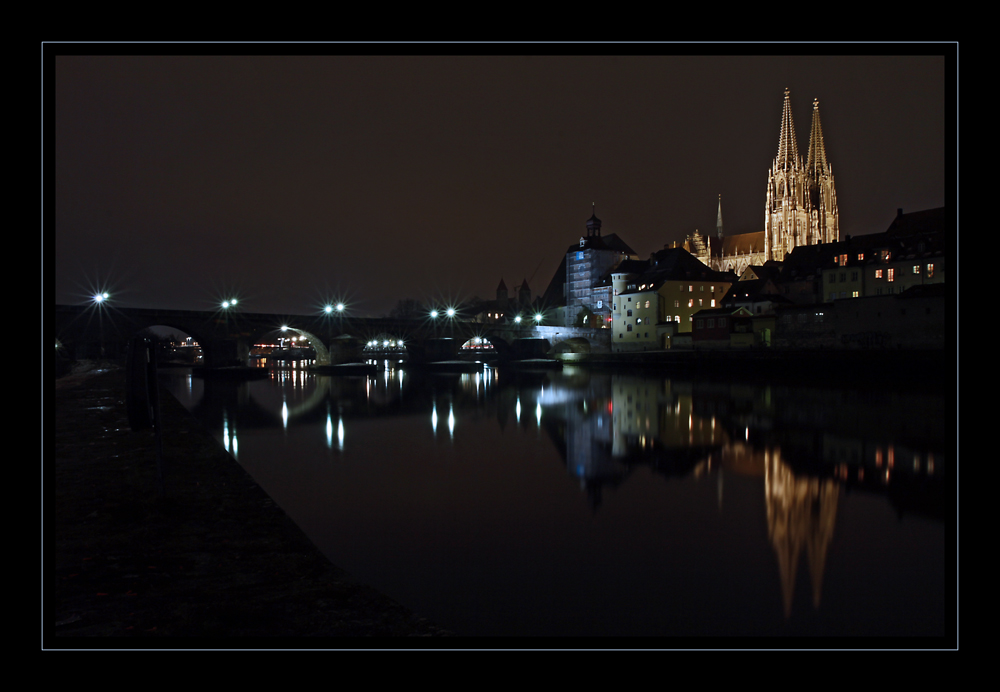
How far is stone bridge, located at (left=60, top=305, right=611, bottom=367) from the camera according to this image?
67688 millimetres

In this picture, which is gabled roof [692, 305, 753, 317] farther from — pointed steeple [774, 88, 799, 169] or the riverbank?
the riverbank

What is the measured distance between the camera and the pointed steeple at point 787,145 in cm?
11875

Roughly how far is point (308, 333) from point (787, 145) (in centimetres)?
8691

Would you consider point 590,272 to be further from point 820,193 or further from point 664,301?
point 820,193

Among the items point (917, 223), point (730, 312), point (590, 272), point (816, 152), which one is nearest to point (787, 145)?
point (816, 152)

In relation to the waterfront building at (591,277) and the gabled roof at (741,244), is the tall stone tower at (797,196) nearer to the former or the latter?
the gabled roof at (741,244)

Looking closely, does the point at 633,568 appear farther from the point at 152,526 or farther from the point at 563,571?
the point at 152,526

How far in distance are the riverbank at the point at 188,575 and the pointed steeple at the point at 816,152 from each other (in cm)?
12658

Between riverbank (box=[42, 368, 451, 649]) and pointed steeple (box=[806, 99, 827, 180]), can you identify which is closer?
riverbank (box=[42, 368, 451, 649])

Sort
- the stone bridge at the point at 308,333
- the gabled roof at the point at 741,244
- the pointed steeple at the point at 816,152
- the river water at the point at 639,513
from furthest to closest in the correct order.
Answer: the gabled roof at the point at 741,244 < the pointed steeple at the point at 816,152 < the stone bridge at the point at 308,333 < the river water at the point at 639,513

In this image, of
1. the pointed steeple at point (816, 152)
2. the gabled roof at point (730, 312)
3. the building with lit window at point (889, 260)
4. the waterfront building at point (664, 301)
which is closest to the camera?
the building with lit window at point (889, 260)

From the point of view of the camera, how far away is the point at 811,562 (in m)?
11.7

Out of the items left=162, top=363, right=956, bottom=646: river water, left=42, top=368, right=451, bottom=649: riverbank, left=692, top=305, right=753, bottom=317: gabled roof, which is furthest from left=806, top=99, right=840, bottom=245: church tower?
left=42, top=368, right=451, bottom=649: riverbank

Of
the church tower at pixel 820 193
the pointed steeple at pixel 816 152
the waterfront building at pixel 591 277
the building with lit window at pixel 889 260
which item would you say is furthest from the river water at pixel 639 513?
the pointed steeple at pixel 816 152
